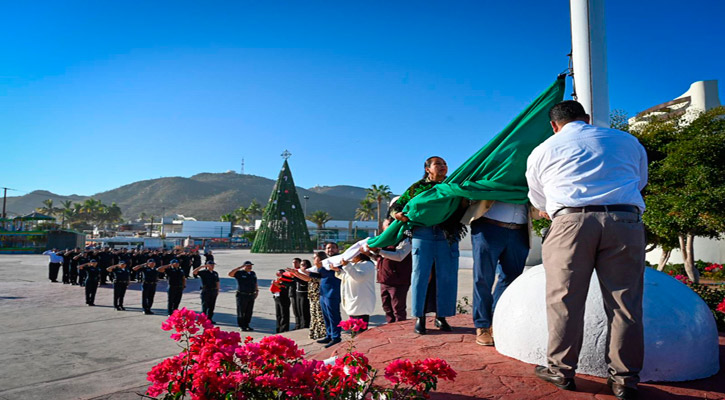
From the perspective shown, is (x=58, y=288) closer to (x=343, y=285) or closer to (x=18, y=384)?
(x=18, y=384)

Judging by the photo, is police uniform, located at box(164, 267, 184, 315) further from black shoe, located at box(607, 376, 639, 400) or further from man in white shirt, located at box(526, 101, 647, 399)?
black shoe, located at box(607, 376, 639, 400)

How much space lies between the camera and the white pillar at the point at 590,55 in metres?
6.04

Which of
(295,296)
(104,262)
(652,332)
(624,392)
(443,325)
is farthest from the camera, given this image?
(104,262)

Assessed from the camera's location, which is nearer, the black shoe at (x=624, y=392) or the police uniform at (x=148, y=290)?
the black shoe at (x=624, y=392)

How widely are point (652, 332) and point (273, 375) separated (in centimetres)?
209

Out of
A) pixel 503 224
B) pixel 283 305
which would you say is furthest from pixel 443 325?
pixel 283 305

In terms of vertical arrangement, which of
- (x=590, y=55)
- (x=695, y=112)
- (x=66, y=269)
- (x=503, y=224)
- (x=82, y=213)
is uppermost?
(x=695, y=112)

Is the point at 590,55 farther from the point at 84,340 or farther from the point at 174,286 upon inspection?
the point at 174,286

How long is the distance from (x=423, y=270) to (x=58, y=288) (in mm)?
17692

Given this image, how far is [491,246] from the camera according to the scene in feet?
10.8

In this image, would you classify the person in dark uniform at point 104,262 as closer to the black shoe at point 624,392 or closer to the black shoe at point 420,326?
the black shoe at point 420,326

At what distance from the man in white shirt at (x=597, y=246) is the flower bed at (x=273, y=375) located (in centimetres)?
70

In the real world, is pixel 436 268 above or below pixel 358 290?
above

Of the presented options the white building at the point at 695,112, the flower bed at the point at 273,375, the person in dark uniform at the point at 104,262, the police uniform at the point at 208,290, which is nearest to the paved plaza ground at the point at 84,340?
the police uniform at the point at 208,290
